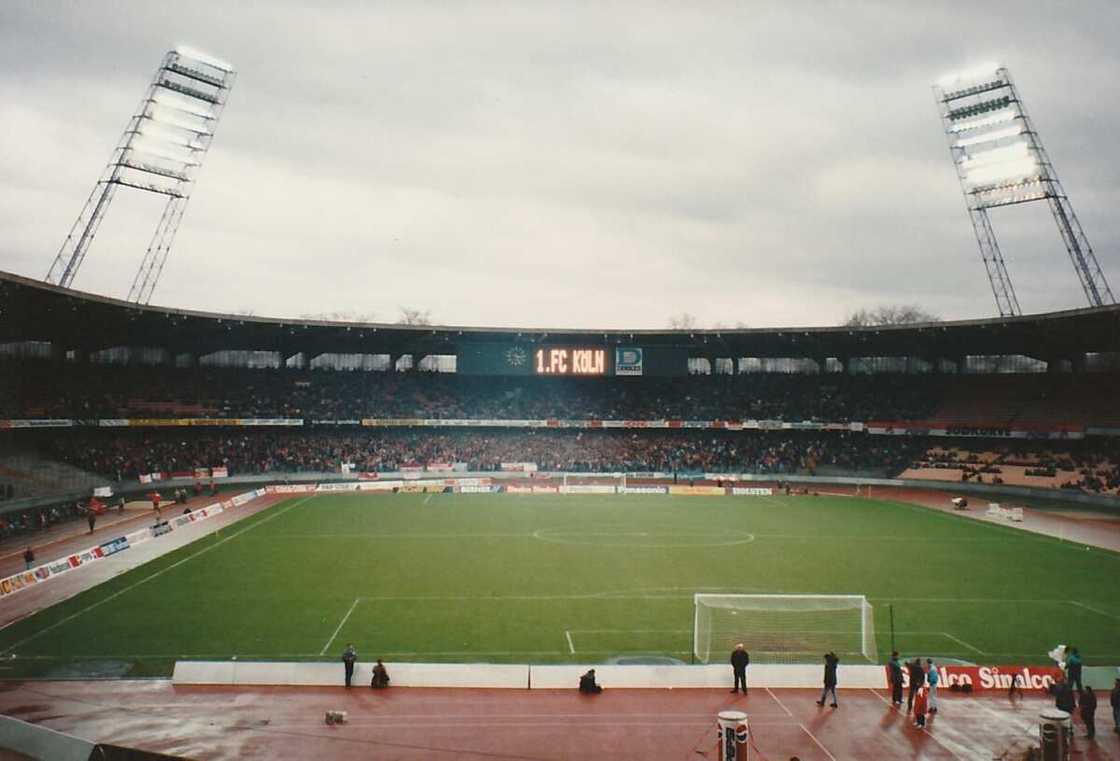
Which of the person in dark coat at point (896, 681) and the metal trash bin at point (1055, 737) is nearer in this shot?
the metal trash bin at point (1055, 737)

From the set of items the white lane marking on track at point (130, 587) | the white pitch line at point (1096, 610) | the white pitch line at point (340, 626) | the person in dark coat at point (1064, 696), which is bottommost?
the white lane marking on track at point (130, 587)

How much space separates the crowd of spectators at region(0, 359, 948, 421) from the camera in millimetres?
67000

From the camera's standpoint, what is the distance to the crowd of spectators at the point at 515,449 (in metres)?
64.4

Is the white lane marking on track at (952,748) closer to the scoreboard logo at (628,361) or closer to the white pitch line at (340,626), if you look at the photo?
the white pitch line at (340,626)

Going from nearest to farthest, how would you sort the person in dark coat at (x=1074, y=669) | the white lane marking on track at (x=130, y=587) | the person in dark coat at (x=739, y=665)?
the person in dark coat at (x=1074, y=669)
the person in dark coat at (x=739, y=665)
the white lane marking on track at (x=130, y=587)

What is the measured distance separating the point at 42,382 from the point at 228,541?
100 ft

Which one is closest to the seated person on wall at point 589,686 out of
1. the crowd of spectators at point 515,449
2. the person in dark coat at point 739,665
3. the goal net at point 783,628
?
the person in dark coat at point 739,665

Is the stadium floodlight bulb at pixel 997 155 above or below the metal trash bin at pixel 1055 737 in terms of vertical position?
above

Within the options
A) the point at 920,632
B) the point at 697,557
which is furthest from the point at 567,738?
the point at 697,557

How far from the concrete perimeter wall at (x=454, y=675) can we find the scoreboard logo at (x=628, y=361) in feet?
181

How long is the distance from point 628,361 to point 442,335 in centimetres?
1801

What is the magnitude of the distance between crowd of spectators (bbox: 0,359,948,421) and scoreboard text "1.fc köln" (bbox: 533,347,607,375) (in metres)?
5.66

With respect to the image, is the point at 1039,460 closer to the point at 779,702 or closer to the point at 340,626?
the point at 779,702

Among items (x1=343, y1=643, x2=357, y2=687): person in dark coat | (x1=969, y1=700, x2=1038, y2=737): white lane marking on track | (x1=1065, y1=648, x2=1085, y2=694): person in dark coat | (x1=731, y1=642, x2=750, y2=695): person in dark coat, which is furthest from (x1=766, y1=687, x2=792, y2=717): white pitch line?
(x1=343, y1=643, x2=357, y2=687): person in dark coat
